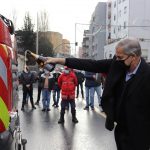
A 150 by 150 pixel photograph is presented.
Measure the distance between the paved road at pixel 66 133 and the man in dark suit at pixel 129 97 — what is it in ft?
13.2

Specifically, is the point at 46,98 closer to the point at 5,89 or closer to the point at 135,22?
the point at 5,89

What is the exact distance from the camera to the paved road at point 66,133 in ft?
27.4

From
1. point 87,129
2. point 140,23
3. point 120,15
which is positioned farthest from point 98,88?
point 120,15

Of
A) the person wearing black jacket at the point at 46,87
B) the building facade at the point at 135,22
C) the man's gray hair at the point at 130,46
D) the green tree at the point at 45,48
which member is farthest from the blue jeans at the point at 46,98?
the building facade at the point at 135,22

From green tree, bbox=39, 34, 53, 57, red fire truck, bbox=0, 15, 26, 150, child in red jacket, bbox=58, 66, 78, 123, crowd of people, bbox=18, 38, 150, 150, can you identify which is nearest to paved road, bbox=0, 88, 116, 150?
child in red jacket, bbox=58, 66, 78, 123

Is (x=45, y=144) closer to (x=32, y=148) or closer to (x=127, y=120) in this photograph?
(x=32, y=148)

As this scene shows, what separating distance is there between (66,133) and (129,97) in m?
5.92

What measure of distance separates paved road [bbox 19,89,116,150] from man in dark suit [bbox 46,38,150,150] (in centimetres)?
402

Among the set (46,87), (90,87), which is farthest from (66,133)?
(90,87)

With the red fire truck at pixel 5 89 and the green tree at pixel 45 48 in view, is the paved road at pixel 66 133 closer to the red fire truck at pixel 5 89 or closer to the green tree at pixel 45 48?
the red fire truck at pixel 5 89

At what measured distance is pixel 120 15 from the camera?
3147 inches

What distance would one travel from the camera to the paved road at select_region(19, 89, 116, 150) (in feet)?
27.4

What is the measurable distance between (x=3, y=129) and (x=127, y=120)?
138 cm

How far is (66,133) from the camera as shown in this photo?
9.87 metres
